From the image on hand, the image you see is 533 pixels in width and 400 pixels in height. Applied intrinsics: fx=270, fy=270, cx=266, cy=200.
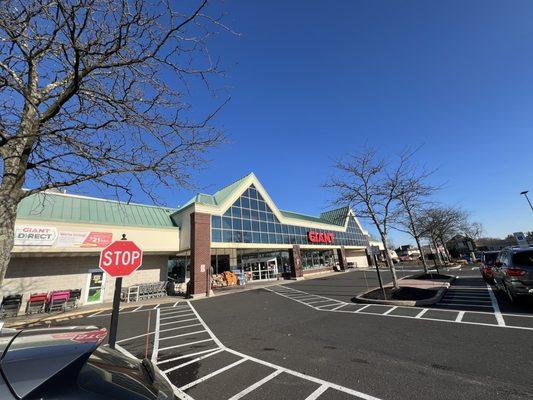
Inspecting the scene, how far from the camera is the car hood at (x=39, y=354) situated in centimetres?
137

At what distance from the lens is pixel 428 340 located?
6.48 m

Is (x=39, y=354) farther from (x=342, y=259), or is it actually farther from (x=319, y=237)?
(x=342, y=259)

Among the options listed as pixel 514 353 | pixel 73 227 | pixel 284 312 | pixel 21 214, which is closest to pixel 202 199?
pixel 73 227

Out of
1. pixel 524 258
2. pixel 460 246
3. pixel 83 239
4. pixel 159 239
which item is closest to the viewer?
pixel 524 258

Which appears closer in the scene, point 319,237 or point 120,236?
point 120,236

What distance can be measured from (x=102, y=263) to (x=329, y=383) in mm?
4485

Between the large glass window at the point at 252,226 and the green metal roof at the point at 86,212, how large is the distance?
16.3 ft

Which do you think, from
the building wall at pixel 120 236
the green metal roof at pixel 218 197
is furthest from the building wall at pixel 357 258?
the building wall at pixel 120 236

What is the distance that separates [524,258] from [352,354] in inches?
305

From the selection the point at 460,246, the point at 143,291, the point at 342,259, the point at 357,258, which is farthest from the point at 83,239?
the point at 460,246

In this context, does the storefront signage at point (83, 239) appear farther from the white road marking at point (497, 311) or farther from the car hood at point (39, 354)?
the white road marking at point (497, 311)

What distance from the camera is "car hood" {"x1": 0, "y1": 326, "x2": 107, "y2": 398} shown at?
1373 mm

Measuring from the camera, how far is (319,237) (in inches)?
1459

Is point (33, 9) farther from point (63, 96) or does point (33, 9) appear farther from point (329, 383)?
point (329, 383)
